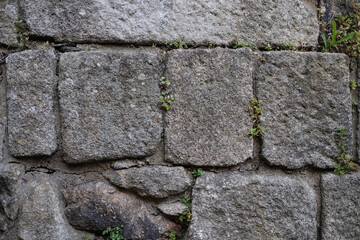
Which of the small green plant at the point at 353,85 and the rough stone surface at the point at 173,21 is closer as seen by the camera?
the rough stone surface at the point at 173,21

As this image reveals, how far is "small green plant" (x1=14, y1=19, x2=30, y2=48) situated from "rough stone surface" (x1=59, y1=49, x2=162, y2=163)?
0.65ft

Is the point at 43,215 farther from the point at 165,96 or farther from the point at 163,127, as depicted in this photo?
the point at 165,96

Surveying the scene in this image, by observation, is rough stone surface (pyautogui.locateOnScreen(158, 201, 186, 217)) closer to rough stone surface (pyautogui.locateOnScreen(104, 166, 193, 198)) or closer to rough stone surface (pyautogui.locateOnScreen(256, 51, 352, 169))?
rough stone surface (pyautogui.locateOnScreen(104, 166, 193, 198))

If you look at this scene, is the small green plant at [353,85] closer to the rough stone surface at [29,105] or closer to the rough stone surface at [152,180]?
the rough stone surface at [152,180]

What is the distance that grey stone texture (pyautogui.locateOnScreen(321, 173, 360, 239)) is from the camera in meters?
1.50

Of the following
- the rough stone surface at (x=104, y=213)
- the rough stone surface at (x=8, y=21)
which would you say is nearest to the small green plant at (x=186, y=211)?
the rough stone surface at (x=104, y=213)

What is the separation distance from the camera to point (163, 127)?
145 centimetres

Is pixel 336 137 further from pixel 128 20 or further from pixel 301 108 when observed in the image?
pixel 128 20

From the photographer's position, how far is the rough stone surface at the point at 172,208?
1.44 m

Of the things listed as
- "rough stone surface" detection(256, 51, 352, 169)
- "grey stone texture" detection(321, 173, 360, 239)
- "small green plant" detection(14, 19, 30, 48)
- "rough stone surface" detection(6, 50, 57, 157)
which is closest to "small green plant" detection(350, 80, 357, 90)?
"rough stone surface" detection(256, 51, 352, 169)

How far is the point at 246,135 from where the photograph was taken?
1.47 m

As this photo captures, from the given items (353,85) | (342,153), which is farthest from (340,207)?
(353,85)

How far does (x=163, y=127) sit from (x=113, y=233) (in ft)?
1.84

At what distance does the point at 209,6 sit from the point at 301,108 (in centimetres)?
71
